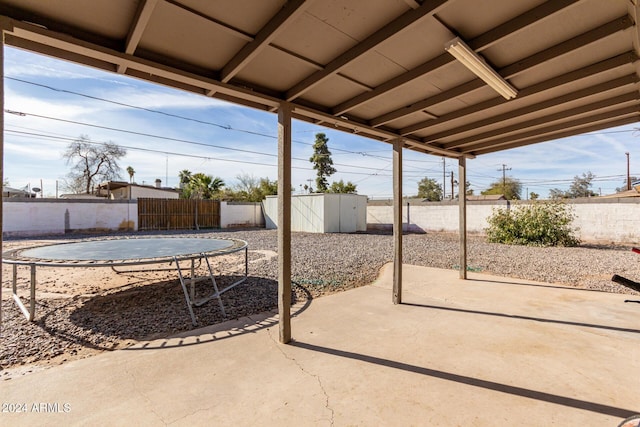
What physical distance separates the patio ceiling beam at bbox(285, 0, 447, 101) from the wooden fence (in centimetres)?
1557

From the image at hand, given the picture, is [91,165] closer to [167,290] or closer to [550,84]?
[167,290]

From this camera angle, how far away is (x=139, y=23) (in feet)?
5.01

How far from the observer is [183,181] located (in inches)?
1153

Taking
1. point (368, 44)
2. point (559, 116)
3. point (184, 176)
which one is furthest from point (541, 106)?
point (184, 176)

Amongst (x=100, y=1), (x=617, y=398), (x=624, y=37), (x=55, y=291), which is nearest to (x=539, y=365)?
(x=617, y=398)

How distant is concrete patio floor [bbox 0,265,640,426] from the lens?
1.67m

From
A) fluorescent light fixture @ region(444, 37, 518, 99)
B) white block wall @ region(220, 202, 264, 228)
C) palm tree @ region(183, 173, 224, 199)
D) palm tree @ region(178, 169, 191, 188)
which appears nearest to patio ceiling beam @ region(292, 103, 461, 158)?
fluorescent light fixture @ region(444, 37, 518, 99)

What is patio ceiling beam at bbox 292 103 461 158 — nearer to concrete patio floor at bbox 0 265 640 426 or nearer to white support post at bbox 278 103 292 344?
white support post at bbox 278 103 292 344

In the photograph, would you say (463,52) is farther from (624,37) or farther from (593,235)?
(593,235)

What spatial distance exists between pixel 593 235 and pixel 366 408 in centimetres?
1277

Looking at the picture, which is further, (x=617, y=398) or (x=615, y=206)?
(x=615, y=206)

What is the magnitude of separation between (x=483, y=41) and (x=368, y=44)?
2.48ft

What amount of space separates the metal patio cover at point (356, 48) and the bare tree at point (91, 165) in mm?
27489

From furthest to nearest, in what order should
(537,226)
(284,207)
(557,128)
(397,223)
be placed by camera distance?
(537,226) < (397,223) < (557,128) < (284,207)
